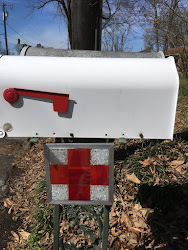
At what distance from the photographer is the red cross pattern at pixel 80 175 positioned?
1285 mm

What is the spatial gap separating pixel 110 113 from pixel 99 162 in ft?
1.35

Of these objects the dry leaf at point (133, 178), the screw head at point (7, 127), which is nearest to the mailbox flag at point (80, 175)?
the screw head at point (7, 127)

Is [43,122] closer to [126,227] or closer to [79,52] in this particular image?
[79,52]

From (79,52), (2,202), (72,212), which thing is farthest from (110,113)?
(2,202)

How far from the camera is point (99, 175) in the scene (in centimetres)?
132

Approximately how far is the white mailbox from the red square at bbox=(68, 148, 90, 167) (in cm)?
29

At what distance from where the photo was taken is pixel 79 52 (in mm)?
1917

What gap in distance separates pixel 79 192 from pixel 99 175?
0.20m

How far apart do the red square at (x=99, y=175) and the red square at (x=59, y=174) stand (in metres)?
0.18

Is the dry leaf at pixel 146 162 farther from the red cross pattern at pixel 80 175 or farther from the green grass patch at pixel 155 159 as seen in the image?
the red cross pattern at pixel 80 175

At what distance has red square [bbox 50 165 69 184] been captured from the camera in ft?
4.34

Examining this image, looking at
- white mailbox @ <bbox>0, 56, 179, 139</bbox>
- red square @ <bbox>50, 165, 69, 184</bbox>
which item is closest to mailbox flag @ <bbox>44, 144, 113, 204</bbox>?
red square @ <bbox>50, 165, 69, 184</bbox>

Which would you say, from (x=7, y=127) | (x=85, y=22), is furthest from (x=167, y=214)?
(x=85, y=22)

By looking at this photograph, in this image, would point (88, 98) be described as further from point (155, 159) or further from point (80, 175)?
point (155, 159)
